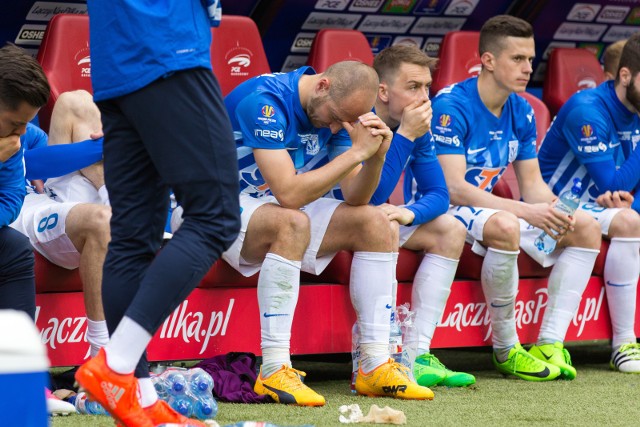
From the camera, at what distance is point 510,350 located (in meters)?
4.41

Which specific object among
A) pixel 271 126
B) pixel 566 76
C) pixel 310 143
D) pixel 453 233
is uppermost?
pixel 271 126

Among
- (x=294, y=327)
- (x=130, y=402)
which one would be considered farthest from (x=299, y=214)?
(x=130, y=402)

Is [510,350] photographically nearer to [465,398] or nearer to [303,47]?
[465,398]

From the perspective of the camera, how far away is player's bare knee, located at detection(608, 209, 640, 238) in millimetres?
4727

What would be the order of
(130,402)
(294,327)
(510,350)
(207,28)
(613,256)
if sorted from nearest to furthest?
(130,402) < (207,28) < (294,327) < (510,350) < (613,256)

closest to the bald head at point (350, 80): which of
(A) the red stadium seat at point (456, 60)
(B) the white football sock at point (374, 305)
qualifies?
(B) the white football sock at point (374, 305)

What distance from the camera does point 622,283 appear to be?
15.6ft

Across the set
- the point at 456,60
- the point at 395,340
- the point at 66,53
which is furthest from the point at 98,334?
the point at 456,60

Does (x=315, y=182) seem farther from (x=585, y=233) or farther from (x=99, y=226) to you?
(x=585, y=233)

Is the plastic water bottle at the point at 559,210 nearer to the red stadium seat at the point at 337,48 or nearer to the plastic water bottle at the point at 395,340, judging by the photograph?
the plastic water bottle at the point at 395,340

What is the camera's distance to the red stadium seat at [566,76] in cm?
618

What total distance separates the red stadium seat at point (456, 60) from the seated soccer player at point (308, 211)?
74.0 inches

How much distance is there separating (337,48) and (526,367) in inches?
75.0

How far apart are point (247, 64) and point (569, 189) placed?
161 cm
